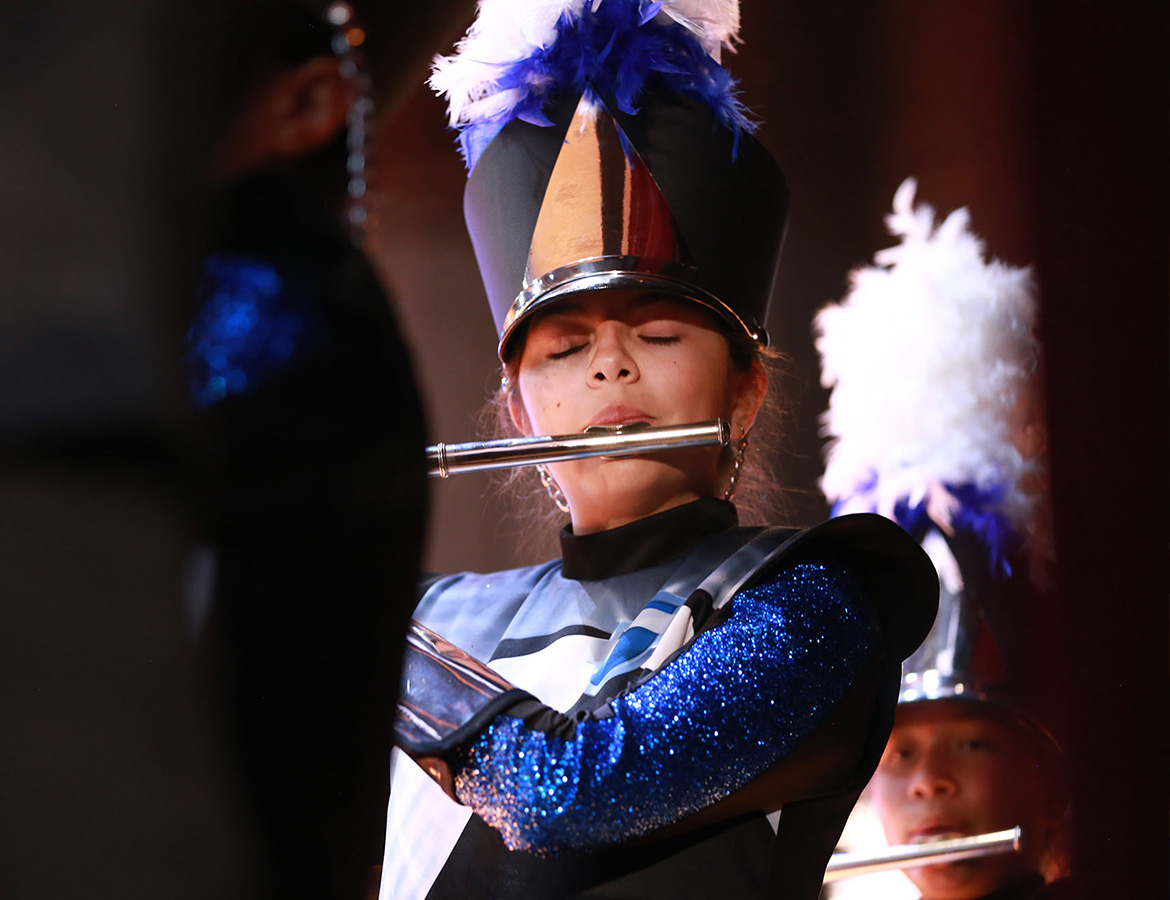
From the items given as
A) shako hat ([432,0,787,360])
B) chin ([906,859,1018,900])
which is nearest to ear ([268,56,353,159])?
shako hat ([432,0,787,360])

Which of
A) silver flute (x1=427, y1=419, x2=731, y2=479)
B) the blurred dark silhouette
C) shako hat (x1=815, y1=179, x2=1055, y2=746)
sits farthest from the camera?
shako hat (x1=815, y1=179, x2=1055, y2=746)

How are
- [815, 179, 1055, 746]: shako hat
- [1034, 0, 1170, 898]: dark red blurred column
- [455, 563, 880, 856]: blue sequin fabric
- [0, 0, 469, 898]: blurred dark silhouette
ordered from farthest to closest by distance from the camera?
[815, 179, 1055, 746]: shako hat < [1034, 0, 1170, 898]: dark red blurred column < [455, 563, 880, 856]: blue sequin fabric < [0, 0, 469, 898]: blurred dark silhouette

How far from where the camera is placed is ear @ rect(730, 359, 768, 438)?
1.08 meters

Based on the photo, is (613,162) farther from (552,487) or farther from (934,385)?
(934,385)

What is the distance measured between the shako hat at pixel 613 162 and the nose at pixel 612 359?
0.05 metres

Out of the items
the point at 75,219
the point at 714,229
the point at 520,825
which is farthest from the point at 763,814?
the point at 75,219

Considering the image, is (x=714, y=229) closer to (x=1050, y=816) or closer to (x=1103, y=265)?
(x=1103, y=265)

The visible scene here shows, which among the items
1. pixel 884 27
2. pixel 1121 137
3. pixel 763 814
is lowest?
pixel 763 814

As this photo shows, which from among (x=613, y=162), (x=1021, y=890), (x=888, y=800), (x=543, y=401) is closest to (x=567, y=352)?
(x=543, y=401)

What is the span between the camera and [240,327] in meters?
0.31

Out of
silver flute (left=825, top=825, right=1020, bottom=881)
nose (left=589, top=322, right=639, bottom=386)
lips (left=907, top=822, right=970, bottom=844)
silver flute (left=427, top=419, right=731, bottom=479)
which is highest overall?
nose (left=589, top=322, right=639, bottom=386)

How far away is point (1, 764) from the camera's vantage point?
276 mm

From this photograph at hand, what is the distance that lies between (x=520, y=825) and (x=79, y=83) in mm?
615

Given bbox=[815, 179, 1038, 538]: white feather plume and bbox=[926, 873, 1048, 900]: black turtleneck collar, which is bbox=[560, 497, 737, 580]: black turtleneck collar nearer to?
bbox=[815, 179, 1038, 538]: white feather plume
